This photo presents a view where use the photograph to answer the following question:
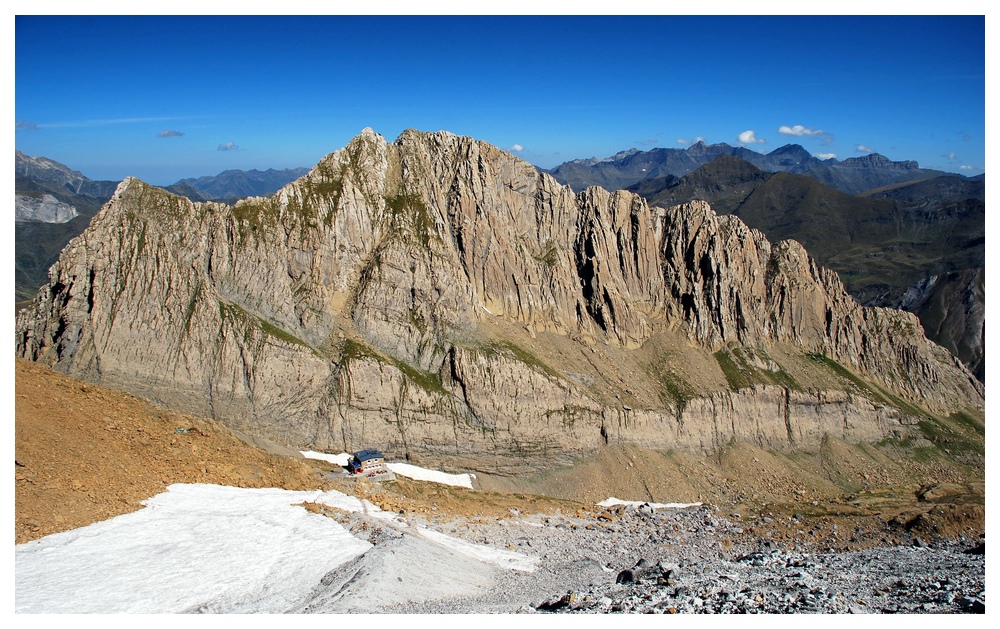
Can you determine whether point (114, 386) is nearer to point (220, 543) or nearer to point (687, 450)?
point (220, 543)

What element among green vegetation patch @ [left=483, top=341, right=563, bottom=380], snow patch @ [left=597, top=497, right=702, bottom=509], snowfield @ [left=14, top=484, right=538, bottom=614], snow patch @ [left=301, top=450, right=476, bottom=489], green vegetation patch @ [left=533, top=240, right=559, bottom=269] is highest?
green vegetation patch @ [left=533, top=240, right=559, bottom=269]

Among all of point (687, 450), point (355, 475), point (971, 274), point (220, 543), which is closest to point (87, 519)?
point (220, 543)

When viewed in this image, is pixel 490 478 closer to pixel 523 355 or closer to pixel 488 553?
pixel 523 355

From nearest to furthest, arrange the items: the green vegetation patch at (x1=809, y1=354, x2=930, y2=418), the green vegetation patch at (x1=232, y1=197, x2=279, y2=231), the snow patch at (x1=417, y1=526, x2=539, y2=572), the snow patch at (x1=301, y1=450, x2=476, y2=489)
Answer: the snow patch at (x1=417, y1=526, x2=539, y2=572) → the snow patch at (x1=301, y1=450, x2=476, y2=489) → the green vegetation patch at (x1=232, y1=197, x2=279, y2=231) → the green vegetation patch at (x1=809, y1=354, x2=930, y2=418)

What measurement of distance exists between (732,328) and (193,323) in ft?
177

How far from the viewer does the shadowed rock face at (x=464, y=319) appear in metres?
50.3

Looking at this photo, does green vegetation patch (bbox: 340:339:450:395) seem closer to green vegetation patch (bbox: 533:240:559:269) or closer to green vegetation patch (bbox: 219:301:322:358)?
green vegetation patch (bbox: 219:301:322:358)

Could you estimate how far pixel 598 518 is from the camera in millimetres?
46719

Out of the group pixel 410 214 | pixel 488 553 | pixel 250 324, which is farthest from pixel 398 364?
pixel 488 553

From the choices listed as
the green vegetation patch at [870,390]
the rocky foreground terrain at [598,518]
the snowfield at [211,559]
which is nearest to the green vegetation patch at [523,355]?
the rocky foreground terrain at [598,518]

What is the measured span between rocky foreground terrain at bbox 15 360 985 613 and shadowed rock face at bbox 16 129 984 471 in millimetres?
5245

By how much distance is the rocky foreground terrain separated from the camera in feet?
85.6

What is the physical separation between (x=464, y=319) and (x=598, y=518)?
22.1m

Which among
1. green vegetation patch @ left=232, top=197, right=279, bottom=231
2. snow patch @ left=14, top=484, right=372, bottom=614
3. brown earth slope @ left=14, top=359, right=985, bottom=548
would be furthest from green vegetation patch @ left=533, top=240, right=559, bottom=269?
snow patch @ left=14, top=484, right=372, bottom=614
